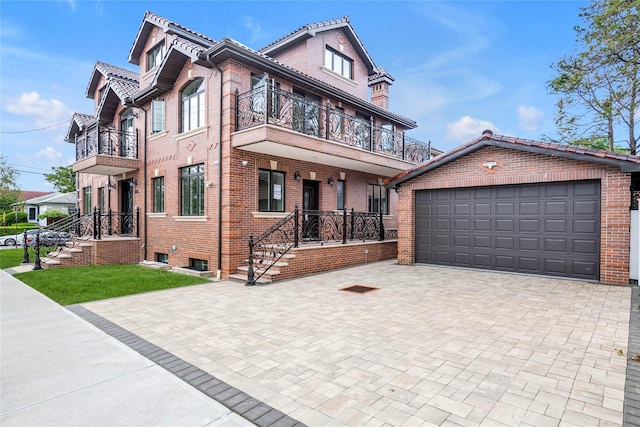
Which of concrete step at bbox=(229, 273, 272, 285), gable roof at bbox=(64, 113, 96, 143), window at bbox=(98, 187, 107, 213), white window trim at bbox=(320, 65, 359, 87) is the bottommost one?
concrete step at bbox=(229, 273, 272, 285)

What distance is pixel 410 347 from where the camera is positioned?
4.39 metres

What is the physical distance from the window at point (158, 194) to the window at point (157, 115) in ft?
A: 6.27

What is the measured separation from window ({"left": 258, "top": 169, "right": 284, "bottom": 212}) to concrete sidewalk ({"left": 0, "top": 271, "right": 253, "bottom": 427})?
648cm

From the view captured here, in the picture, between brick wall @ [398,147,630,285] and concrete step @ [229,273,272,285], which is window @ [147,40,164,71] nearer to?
concrete step @ [229,273,272,285]

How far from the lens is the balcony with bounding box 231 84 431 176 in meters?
9.48

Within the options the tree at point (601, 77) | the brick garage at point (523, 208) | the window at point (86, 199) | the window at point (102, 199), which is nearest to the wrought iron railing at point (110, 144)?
the window at point (102, 199)

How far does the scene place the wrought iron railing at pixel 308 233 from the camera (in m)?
9.93

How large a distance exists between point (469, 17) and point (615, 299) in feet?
37.4

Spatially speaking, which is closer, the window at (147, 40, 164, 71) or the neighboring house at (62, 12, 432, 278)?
the neighboring house at (62, 12, 432, 278)

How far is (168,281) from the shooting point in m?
9.35

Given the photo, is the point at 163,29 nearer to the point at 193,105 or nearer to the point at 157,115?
the point at 157,115

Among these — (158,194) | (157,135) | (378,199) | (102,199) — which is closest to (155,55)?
(157,135)

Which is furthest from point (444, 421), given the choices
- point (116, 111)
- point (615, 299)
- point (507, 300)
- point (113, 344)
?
point (116, 111)

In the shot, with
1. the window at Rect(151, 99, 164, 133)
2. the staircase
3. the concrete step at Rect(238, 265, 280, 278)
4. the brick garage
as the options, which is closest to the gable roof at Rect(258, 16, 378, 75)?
the window at Rect(151, 99, 164, 133)
